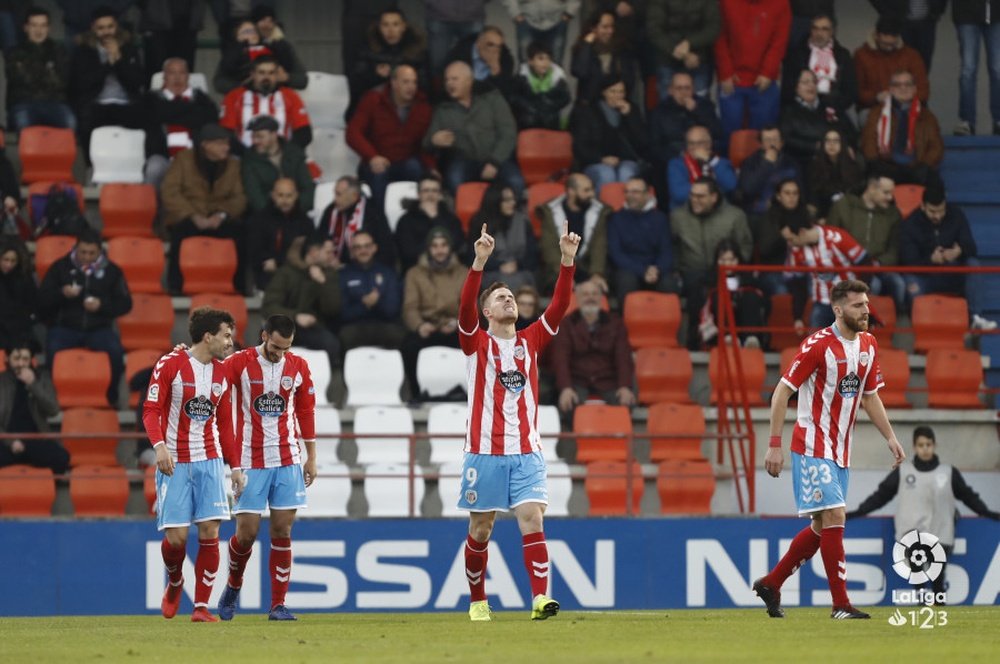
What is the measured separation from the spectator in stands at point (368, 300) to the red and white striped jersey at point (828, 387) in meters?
6.45

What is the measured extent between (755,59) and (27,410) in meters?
8.29

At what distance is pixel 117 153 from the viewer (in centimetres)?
1972

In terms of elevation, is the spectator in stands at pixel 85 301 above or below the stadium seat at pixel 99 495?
above

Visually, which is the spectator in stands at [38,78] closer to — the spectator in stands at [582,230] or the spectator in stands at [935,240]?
the spectator in stands at [582,230]

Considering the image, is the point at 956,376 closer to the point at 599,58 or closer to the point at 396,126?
the point at 599,58

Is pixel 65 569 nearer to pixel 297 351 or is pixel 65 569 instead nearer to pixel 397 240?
pixel 297 351

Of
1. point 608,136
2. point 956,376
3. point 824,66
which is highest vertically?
point 824,66

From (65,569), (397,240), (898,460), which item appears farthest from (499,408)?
(397,240)

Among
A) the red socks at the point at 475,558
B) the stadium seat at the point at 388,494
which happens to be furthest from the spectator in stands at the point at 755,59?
the red socks at the point at 475,558

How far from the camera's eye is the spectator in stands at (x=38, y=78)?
19625 mm

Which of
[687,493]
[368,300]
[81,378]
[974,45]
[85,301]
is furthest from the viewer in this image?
[974,45]

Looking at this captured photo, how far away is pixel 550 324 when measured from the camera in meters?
12.0

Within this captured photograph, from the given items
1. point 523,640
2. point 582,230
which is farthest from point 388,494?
point 523,640

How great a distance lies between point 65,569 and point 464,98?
6.55 meters
